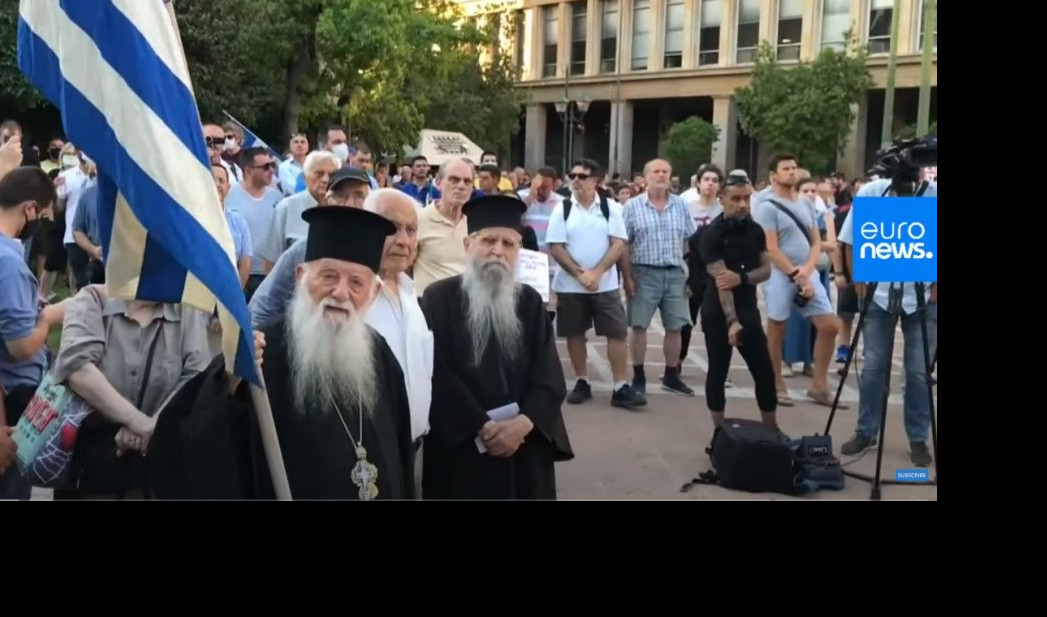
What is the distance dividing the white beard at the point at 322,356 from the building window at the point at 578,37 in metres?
1.56

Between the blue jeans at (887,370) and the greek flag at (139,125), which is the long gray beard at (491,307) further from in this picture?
the blue jeans at (887,370)

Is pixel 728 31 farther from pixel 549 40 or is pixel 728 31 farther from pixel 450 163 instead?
pixel 450 163

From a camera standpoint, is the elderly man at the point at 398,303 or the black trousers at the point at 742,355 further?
the black trousers at the point at 742,355

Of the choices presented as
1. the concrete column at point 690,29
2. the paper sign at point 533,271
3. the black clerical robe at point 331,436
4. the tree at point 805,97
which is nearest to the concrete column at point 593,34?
the concrete column at point 690,29

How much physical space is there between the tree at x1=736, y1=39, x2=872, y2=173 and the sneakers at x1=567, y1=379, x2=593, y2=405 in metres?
1.45

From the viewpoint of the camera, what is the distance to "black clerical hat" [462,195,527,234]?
386cm

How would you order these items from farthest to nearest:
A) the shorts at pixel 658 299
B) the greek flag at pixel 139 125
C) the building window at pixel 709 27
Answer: the shorts at pixel 658 299, the building window at pixel 709 27, the greek flag at pixel 139 125

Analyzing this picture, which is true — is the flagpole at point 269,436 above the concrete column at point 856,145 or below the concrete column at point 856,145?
below

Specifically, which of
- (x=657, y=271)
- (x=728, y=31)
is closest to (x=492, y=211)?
(x=728, y=31)

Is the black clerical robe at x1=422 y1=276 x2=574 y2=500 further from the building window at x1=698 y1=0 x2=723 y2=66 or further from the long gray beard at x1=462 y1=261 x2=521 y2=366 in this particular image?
the building window at x1=698 y1=0 x2=723 y2=66

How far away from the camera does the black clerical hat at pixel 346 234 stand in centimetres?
337

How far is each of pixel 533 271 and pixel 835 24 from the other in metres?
1.55

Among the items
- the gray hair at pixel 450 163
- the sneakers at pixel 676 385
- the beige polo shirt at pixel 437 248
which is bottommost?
the sneakers at pixel 676 385
